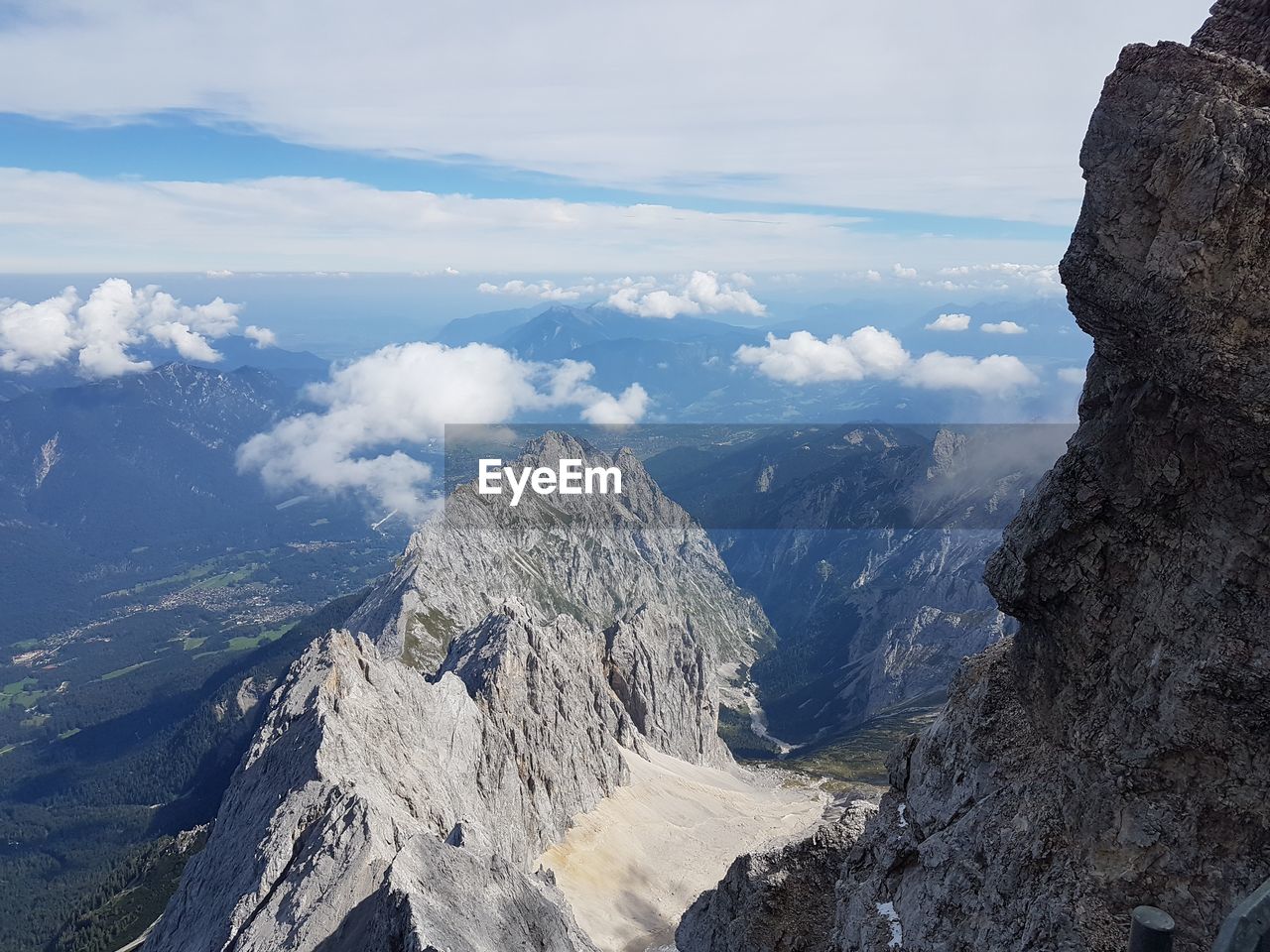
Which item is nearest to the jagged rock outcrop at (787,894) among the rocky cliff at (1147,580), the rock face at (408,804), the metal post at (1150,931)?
the rocky cliff at (1147,580)

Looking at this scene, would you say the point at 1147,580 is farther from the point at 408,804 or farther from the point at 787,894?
the point at 408,804

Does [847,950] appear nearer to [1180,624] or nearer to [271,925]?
[1180,624]

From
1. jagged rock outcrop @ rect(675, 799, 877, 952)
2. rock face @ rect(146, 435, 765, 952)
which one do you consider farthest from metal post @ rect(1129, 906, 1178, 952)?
rock face @ rect(146, 435, 765, 952)

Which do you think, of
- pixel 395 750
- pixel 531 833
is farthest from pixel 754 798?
pixel 395 750

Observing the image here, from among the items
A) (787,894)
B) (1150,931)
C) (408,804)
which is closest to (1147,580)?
(1150,931)

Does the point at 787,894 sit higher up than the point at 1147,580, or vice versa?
the point at 1147,580

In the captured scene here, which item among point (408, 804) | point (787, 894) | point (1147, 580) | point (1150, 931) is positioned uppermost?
point (1147, 580)
